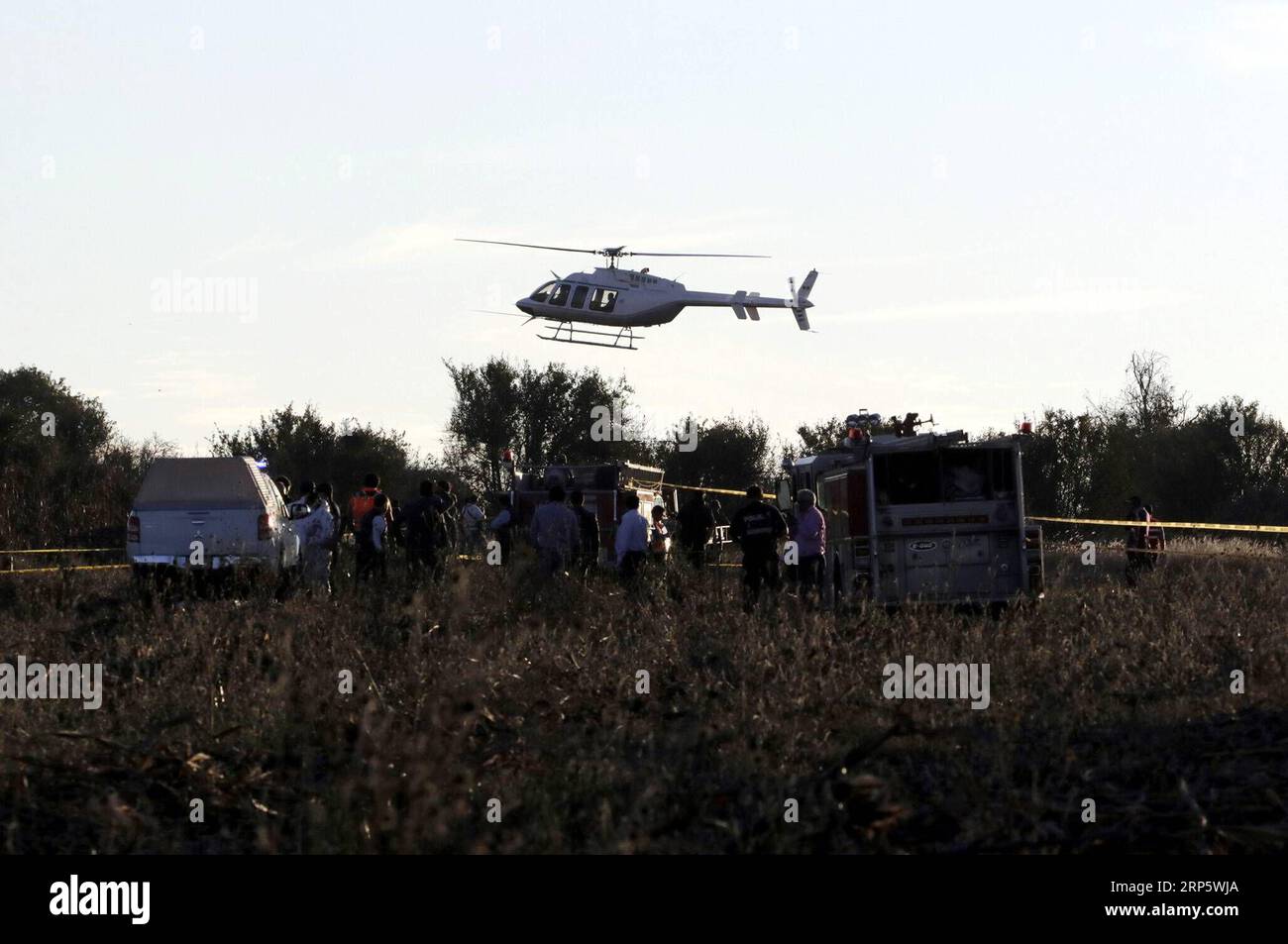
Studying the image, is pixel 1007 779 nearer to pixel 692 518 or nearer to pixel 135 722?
pixel 135 722

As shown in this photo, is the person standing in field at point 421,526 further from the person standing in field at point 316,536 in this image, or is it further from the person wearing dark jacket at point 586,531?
the person wearing dark jacket at point 586,531

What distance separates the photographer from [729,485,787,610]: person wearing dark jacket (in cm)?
1855

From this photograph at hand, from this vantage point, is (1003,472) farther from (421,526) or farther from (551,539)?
(421,526)

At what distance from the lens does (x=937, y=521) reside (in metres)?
18.9

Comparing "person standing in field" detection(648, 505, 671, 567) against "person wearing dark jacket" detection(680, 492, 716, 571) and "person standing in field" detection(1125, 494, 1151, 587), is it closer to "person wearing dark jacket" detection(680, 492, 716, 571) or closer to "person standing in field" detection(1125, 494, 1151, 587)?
"person wearing dark jacket" detection(680, 492, 716, 571)

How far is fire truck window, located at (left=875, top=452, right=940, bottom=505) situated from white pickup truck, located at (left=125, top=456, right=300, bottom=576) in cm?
683

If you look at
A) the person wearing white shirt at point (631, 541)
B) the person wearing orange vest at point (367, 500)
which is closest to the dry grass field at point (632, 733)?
the person wearing white shirt at point (631, 541)

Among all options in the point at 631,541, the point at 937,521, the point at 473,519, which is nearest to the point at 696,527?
the point at 631,541

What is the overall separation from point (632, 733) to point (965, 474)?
10055 millimetres

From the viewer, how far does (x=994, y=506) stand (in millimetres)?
18984

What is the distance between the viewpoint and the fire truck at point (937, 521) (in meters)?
18.8

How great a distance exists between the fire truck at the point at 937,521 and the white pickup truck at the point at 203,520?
259 inches
